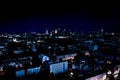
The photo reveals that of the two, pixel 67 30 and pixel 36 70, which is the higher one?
pixel 67 30

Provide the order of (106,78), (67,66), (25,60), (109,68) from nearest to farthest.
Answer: (106,78)
(109,68)
(67,66)
(25,60)

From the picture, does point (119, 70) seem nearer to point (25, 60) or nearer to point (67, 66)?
point (67, 66)

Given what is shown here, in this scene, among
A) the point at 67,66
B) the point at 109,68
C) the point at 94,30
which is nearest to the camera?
the point at 109,68

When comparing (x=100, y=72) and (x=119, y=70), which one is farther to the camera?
(x=119, y=70)

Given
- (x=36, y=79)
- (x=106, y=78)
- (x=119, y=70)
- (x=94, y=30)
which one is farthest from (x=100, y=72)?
(x=94, y=30)

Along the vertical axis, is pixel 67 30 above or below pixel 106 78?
above

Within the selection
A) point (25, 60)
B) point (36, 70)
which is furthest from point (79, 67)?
point (25, 60)

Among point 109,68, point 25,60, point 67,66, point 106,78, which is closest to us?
point 106,78

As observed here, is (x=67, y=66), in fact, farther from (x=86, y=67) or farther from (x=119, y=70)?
(x=119, y=70)

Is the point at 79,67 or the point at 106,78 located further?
the point at 79,67

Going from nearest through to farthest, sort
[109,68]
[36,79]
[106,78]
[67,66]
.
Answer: [36,79], [106,78], [109,68], [67,66]
